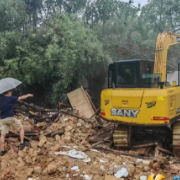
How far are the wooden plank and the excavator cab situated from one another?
3.94 m

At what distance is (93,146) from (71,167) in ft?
5.89

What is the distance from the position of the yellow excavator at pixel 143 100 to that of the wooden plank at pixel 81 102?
11.9 feet

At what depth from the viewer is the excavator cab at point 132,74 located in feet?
19.8

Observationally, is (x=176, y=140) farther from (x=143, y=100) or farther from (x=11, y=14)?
(x=11, y=14)

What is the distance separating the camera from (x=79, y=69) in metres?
11.2

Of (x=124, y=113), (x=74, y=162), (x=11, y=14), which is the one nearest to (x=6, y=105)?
(x=74, y=162)

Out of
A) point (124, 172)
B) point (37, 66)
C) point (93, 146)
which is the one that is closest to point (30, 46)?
point (37, 66)

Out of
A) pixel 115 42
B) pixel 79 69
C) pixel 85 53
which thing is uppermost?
pixel 115 42

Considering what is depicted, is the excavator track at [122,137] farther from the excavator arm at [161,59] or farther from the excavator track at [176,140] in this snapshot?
the excavator arm at [161,59]

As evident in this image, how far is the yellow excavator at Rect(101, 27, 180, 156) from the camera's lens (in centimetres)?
537

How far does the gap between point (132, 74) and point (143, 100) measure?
96 centimetres

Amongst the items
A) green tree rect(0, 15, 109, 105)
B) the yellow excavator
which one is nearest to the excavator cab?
the yellow excavator

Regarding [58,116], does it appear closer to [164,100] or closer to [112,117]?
[112,117]

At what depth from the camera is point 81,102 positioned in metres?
10.7
